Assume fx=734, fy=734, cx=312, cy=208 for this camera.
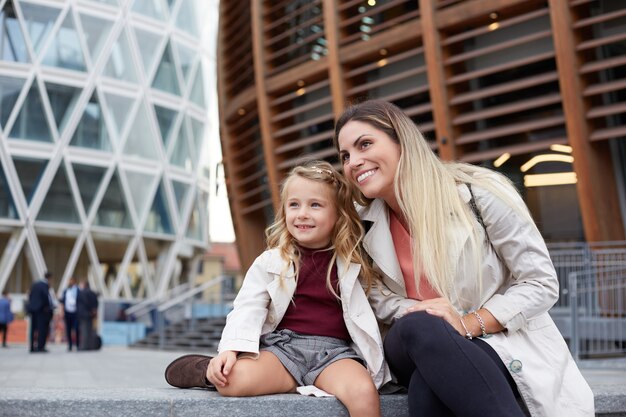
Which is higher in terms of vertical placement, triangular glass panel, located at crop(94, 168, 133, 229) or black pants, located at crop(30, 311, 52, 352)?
triangular glass panel, located at crop(94, 168, 133, 229)

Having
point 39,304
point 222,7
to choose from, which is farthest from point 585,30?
point 39,304

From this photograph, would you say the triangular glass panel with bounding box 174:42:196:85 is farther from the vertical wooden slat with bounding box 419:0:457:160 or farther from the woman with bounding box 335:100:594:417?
the woman with bounding box 335:100:594:417

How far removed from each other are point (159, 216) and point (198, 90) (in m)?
8.34

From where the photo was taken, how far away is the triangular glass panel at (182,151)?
39688mm

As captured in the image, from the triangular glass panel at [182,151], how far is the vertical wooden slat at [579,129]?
3024 cm

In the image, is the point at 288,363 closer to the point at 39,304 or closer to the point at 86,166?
the point at 39,304

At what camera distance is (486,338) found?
3072 mm

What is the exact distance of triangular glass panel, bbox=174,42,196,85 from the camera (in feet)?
131

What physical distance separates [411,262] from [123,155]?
34349 mm

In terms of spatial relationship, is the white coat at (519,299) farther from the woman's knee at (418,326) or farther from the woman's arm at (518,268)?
the woman's knee at (418,326)

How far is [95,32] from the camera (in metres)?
36.1

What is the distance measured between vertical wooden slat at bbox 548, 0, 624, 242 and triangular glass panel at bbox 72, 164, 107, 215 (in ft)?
90.2

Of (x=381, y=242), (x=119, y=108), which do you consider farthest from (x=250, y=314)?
(x=119, y=108)

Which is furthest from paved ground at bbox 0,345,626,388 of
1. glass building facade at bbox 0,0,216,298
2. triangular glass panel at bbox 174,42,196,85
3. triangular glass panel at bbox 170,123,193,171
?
triangular glass panel at bbox 174,42,196,85
